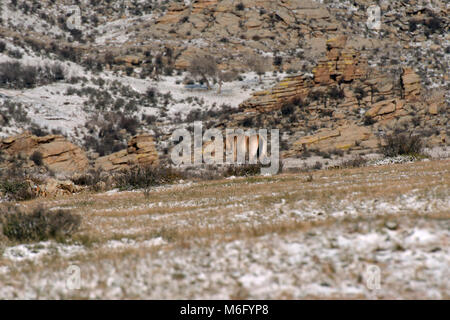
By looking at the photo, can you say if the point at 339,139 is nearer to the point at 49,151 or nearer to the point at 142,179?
the point at 142,179

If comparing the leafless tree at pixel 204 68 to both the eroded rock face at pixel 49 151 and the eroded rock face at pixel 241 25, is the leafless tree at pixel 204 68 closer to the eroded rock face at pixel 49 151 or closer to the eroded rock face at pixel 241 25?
the eroded rock face at pixel 241 25

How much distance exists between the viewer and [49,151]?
29.5 metres

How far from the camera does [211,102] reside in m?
50.2

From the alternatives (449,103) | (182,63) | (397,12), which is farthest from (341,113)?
(397,12)

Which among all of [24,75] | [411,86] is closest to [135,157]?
[24,75]

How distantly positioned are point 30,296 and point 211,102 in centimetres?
4544

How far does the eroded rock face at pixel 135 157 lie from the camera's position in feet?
95.6

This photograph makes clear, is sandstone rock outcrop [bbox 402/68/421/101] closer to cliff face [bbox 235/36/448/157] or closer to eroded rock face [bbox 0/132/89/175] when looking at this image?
cliff face [bbox 235/36/448/157]

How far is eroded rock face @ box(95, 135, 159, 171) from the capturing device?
A: 29.1 meters

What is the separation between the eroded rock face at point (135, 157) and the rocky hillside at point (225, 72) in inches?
9.0

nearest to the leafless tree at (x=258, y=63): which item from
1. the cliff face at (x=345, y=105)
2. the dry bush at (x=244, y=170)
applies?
the cliff face at (x=345, y=105)

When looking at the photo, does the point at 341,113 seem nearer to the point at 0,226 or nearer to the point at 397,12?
the point at 0,226

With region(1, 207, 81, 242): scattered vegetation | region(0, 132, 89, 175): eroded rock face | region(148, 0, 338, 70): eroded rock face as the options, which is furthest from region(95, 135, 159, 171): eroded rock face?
region(148, 0, 338, 70): eroded rock face

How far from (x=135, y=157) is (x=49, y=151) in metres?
6.44
